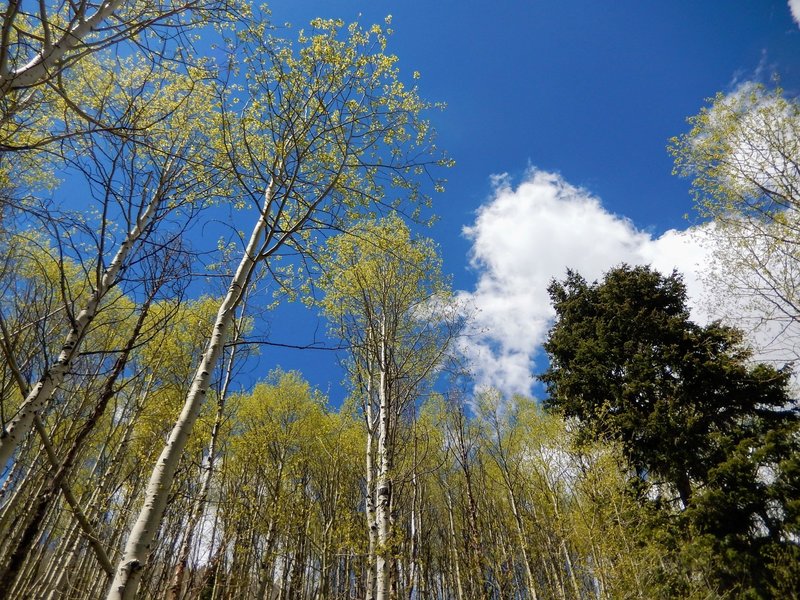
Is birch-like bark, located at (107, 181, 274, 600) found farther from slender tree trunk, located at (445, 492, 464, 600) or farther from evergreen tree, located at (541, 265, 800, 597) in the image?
slender tree trunk, located at (445, 492, 464, 600)

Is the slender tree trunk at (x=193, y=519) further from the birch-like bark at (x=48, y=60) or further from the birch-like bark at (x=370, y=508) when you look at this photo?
the birch-like bark at (x=48, y=60)

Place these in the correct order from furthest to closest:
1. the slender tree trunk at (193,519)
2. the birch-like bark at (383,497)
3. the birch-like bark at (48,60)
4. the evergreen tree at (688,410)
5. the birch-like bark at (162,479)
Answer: the evergreen tree at (688,410), the birch-like bark at (383,497), the slender tree trunk at (193,519), the birch-like bark at (162,479), the birch-like bark at (48,60)

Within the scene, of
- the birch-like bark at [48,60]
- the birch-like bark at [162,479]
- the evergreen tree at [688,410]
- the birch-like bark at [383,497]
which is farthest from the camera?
the evergreen tree at [688,410]

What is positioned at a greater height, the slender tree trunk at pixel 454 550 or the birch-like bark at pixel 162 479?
the slender tree trunk at pixel 454 550

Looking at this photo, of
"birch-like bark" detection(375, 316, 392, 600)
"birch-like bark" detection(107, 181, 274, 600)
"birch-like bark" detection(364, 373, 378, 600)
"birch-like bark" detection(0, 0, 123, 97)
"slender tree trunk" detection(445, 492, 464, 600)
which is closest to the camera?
"birch-like bark" detection(0, 0, 123, 97)

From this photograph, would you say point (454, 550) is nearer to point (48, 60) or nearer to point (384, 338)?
point (384, 338)

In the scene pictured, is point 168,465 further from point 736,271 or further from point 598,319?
point 598,319

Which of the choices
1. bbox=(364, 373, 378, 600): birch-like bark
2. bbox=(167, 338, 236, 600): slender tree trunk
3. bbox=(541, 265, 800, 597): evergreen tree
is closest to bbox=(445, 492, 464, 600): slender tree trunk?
bbox=(541, 265, 800, 597): evergreen tree

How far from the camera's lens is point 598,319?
43.5 feet

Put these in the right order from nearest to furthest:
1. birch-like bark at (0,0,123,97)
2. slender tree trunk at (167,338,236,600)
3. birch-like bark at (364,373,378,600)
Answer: birch-like bark at (0,0,123,97) < slender tree trunk at (167,338,236,600) < birch-like bark at (364,373,378,600)

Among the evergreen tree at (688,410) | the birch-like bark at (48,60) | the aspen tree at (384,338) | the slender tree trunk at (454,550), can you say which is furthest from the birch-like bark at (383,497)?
the slender tree trunk at (454,550)

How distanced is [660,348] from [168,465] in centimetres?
1334

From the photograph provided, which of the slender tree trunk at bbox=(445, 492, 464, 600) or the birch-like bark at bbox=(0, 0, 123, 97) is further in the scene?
the slender tree trunk at bbox=(445, 492, 464, 600)

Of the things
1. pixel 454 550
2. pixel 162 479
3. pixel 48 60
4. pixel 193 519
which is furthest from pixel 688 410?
pixel 48 60
